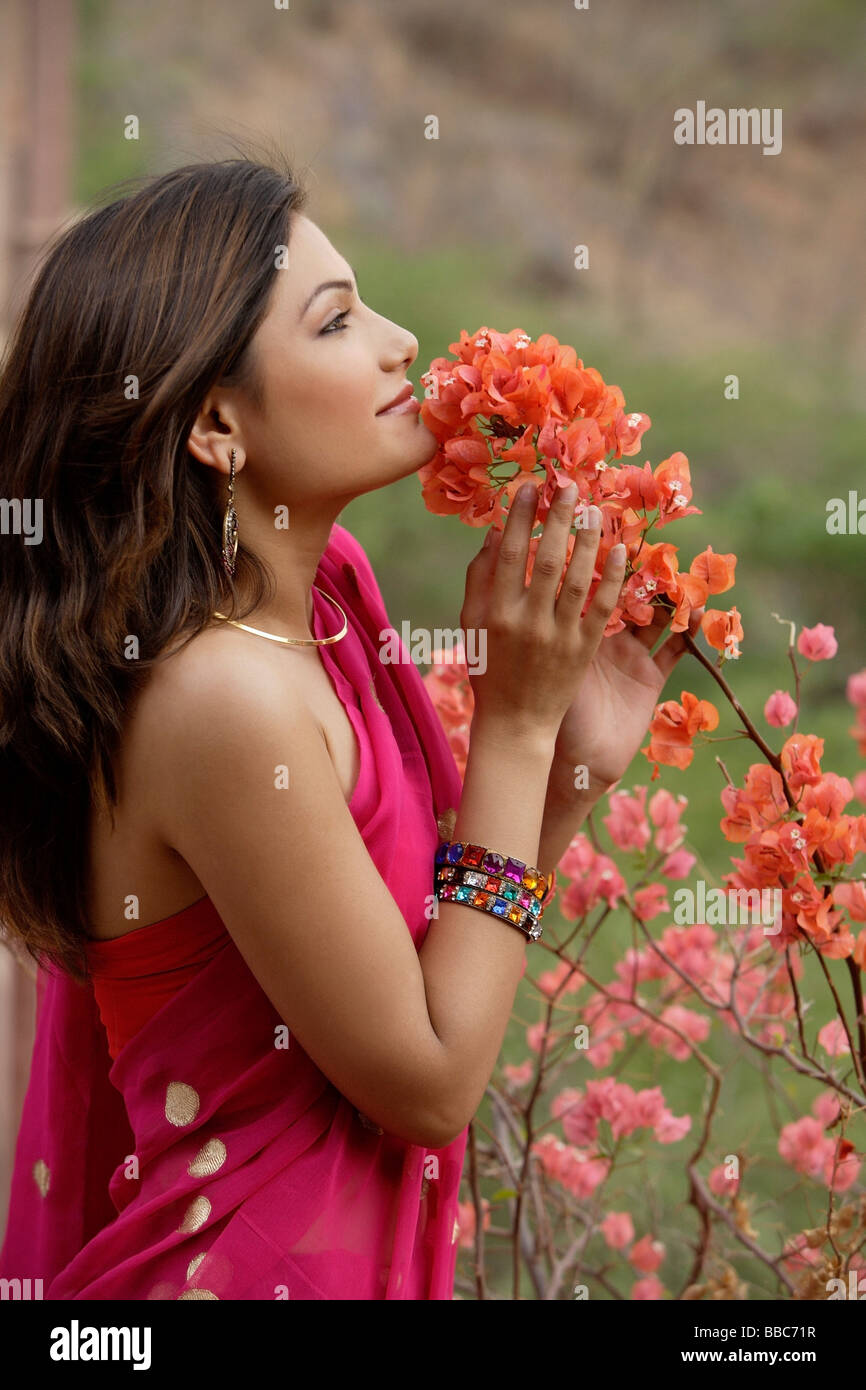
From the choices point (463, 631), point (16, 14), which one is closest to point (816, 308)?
point (16, 14)

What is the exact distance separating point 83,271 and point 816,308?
5221 millimetres

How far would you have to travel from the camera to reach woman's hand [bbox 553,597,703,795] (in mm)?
1084

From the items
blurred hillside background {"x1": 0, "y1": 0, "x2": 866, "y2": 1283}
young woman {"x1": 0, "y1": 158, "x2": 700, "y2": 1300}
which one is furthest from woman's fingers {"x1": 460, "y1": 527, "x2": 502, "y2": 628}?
blurred hillside background {"x1": 0, "y1": 0, "x2": 866, "y2": 1283}

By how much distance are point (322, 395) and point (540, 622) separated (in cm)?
24

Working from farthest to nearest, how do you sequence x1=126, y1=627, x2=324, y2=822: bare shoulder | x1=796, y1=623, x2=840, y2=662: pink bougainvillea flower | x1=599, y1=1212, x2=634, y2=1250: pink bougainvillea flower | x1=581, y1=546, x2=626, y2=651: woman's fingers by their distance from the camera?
x1=599, y1=1212, x2=634, y2=1250: pink bougainvillea flower, x1=796, y1=623, x2=840, y2=662: pink bougainvillea flower, x1=581, y1=546, x2=626, y2=651: woman's fingers, x1=126, y1=627, x2=324, y2=822: bare shoulder

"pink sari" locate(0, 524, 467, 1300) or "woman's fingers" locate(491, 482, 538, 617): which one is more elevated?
"woman's fingers" locate(491, 482, 538, 617)

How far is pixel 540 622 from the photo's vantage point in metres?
0.96

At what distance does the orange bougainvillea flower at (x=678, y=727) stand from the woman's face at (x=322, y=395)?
0.30 metres

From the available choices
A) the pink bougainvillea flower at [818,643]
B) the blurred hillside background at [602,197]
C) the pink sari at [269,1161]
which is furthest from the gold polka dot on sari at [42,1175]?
the blurred hillside background at [602,197]

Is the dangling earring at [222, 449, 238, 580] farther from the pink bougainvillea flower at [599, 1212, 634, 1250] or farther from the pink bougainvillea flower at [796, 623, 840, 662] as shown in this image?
the pink bougainvillea flower at [599, 1212, 634, 1250]

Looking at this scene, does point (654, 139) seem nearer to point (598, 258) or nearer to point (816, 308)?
point (598, 258)

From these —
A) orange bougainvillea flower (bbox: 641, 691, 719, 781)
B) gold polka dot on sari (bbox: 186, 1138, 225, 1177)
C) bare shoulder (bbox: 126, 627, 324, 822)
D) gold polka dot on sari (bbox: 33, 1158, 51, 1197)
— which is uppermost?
orange bougainvillea flower (bbox: 641, 691, 719, 781)

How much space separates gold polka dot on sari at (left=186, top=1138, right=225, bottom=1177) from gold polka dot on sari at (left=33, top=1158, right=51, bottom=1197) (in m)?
0.33

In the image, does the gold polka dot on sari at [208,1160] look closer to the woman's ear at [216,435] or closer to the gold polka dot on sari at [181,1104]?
the gold polka dot on sari at [181,1104]
